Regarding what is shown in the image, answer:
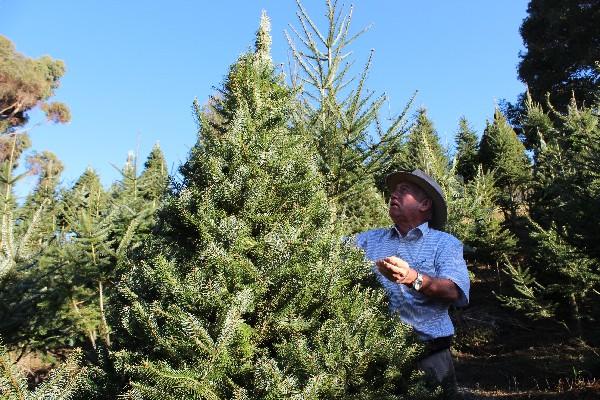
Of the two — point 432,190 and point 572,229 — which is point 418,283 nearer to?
point 432,190

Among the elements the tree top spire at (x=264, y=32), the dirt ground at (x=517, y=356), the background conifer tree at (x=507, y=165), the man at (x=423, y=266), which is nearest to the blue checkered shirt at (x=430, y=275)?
the man at (x=423, y=266)

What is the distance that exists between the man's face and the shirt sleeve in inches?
14.5

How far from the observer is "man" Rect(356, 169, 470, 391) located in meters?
2.51

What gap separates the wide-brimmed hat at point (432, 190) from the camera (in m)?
3.18

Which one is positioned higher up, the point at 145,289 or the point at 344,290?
the point at 145,289

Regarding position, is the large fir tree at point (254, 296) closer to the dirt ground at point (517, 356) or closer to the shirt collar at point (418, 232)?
the shirt collar at point (418, 232)

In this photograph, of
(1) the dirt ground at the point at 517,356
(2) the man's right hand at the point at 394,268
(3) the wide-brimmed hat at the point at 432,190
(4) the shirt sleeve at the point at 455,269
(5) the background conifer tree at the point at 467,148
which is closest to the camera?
(2) the man's right hand at the point at 394,268

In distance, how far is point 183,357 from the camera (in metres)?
1.73

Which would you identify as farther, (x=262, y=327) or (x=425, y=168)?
(x=425, y=168)

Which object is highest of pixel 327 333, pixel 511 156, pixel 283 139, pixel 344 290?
pixel 511 156

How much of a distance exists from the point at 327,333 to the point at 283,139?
1.01 meters

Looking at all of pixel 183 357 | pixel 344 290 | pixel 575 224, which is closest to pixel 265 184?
pixel 344 290

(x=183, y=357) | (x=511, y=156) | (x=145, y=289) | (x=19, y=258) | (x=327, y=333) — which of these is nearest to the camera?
(x=183, y=357)

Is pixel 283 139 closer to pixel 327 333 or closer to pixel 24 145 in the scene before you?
pixel 327 333
